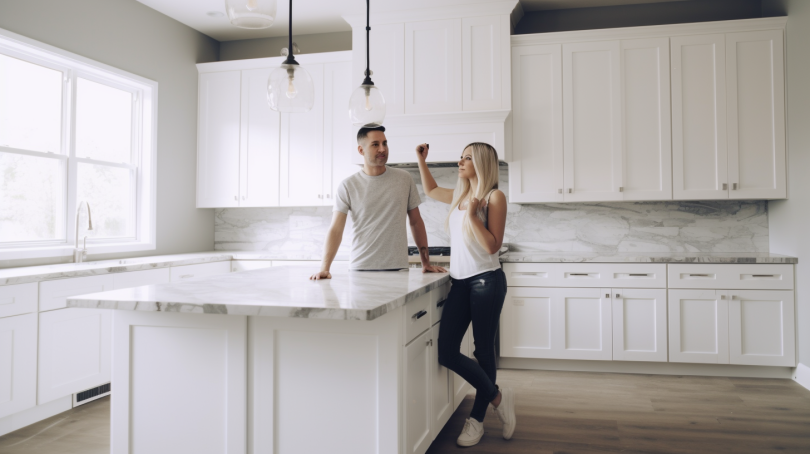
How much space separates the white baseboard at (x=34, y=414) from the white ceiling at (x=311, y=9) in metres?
2.99

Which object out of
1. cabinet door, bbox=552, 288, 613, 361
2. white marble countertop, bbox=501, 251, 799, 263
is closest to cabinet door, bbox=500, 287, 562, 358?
cabinet door, bbox=552, 288, 613, 361

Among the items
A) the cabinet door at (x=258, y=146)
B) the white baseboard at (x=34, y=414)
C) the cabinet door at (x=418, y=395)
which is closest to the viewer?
the cabinet door at (x=418, y=395)

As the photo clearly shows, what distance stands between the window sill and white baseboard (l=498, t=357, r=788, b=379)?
2951 mm

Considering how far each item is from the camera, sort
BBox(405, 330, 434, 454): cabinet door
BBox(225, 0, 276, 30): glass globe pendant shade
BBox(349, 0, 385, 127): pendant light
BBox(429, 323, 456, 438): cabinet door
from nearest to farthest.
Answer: BBox(225, 0, 276, 30): glass globe pendant shade < BBox(405, 330, 434, 454): cabinet door < BBox(349, 0, 385, 127): pendant light < BBox(429, 323, 456, 438): cabinet door

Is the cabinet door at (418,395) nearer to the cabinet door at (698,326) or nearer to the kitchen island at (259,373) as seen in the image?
the kitchen island at (259,373)

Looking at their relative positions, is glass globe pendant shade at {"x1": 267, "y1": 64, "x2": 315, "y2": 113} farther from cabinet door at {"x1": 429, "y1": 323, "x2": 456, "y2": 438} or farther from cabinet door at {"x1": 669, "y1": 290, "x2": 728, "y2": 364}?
cabinet door at {"x1": 669, "y1": 290, "x2": 728, "y2": 364}

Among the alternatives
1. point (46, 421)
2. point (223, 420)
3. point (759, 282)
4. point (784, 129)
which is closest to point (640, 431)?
point (759, 282)

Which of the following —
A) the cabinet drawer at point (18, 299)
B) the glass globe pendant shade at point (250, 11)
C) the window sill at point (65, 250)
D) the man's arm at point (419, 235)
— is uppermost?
the glass globe pendant shade at point (250, 11)

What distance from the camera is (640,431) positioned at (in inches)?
106

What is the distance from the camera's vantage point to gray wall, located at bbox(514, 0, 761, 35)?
416cm

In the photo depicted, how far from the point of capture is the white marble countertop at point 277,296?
1.63 meters

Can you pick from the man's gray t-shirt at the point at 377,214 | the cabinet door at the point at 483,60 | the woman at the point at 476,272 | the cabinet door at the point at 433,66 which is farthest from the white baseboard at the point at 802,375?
the cabinet door at the point at 433,66

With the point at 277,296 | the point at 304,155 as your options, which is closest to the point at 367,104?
the point at 277,296

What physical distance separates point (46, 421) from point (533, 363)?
3114mm
